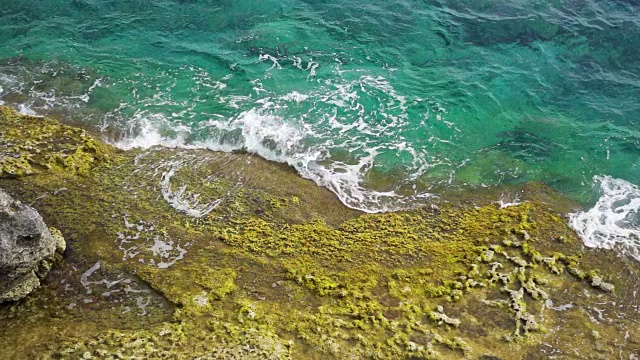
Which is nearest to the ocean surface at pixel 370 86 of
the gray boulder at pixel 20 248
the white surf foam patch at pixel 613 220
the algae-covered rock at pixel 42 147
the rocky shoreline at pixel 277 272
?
the white surf foam patch at pixel 613 220

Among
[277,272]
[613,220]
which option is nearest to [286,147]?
[277,272]

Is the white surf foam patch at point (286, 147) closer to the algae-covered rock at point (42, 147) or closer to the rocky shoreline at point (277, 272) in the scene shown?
the rocky shoreline at point (277, 272)

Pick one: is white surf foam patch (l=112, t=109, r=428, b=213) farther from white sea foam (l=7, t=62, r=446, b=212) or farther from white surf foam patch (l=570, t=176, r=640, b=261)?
white surf foam patch (l=570, t=176, r=640, b=261)

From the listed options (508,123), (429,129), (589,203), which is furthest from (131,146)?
(589,203)

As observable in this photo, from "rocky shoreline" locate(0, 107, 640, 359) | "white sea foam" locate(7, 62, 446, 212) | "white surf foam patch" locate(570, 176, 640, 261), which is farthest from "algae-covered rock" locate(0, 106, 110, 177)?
"white surf foam patch" locate(570, 176, 640, 261)

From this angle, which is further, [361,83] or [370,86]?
[361,83]

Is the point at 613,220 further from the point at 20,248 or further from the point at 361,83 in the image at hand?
the point at 20,248
